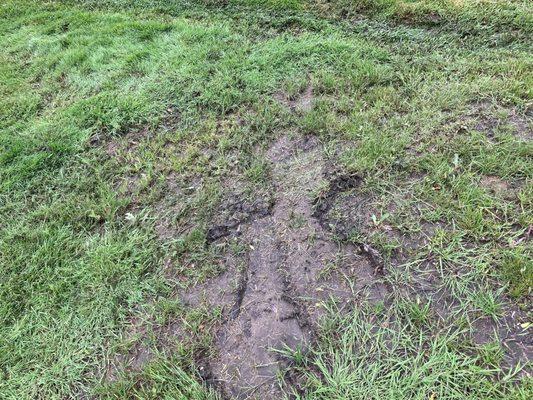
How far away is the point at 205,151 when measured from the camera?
3111mm

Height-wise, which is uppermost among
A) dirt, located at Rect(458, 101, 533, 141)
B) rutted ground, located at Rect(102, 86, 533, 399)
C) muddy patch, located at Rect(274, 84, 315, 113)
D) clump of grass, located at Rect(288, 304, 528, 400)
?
muddy patch, located at Rect(274, 84, 315, 113)

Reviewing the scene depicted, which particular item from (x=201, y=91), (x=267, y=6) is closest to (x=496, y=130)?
(x=201, y=91)

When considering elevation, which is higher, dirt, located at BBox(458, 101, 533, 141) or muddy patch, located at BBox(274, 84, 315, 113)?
muddy patch, located at BBox(274, 84, 315, 113)

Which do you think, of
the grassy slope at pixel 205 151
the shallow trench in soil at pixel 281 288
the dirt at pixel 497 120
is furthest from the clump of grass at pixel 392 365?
the dirt at pixel 497 120

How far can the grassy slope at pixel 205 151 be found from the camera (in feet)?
Answer: 6.88

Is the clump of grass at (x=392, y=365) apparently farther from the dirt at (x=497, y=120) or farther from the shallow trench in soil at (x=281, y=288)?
the dirt at (x=497, y=120)

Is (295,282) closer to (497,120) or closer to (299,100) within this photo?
(299,100)

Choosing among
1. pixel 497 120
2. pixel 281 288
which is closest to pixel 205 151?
pixel 281 288

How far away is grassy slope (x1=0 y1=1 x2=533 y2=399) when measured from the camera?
2.10 m

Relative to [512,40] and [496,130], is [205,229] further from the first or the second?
[512,40]

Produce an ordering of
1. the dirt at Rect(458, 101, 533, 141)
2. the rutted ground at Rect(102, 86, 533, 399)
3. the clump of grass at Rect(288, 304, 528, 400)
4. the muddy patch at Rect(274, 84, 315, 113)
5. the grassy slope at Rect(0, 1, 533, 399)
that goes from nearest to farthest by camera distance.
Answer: the clump of grass at Rect(288, 304, 528, 400) → the rutted ground at Rect(102, 86, 533, 399) → the grassy slope at Rect(0, 1, 533, 399) → the dirt at Rect(458, 101, 533, 141) → the muddy patch at Rect(274, 84, 315, 113)

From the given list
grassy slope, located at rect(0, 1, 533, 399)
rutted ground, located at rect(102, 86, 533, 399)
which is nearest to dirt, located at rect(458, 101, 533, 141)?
grassy slope, located at rect(0, 1, 533, 399)

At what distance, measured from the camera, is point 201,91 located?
11.9 ft

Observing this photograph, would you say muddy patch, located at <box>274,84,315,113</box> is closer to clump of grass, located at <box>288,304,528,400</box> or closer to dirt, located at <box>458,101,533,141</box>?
dirt, located at <box>458,101,533,141</box>
